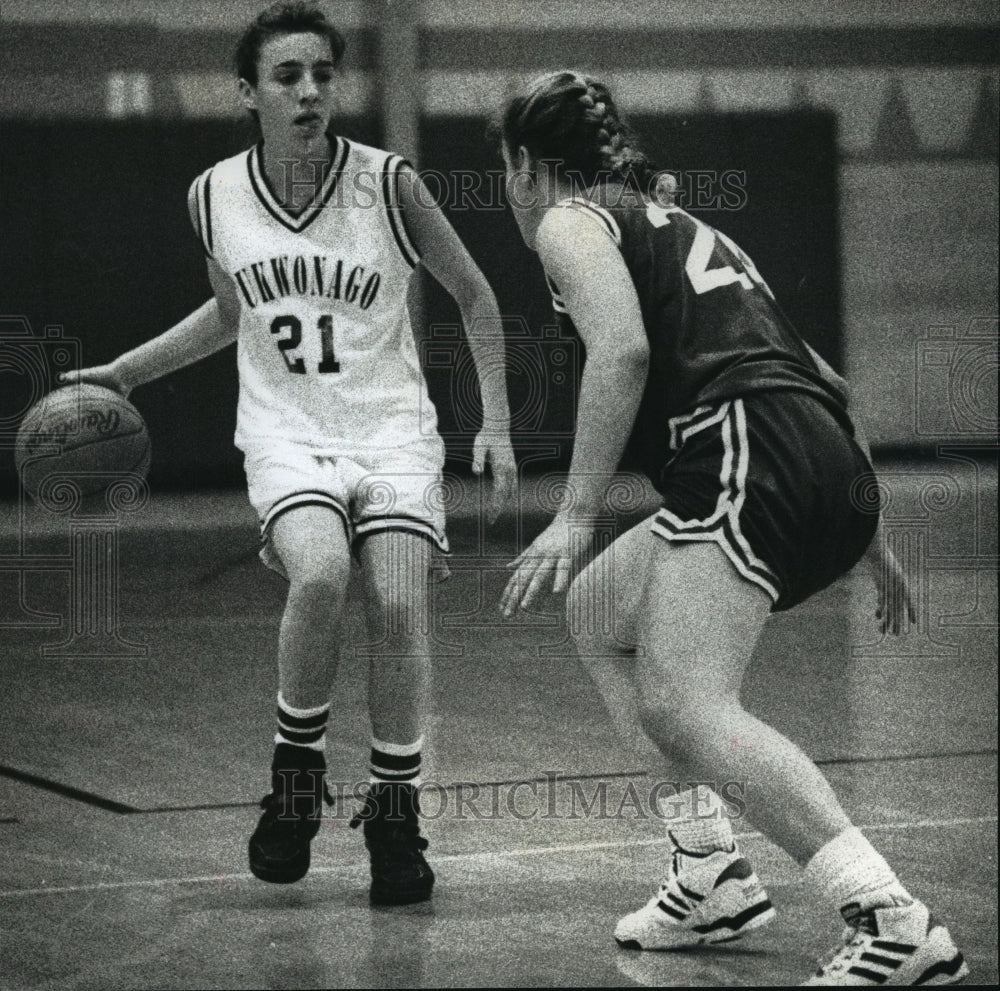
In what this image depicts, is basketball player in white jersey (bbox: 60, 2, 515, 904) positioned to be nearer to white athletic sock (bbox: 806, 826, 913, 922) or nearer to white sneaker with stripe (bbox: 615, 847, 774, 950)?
white sneaker with stripe (bbox: 615, 847, 774, 950)

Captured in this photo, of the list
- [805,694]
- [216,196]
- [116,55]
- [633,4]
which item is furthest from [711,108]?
[216,196]

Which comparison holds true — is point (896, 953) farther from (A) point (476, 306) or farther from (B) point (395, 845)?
(A) point (476, 306)

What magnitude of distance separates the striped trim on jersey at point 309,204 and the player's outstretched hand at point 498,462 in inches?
16.0

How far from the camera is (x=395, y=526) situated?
260 centimetres

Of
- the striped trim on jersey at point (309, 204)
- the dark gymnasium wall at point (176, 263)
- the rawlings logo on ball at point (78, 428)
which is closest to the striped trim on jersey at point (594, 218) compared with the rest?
the striped trim on jersey at point (309, 204)

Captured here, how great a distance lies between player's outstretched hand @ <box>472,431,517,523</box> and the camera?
8.70 ft

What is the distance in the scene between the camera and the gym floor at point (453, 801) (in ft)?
7.55

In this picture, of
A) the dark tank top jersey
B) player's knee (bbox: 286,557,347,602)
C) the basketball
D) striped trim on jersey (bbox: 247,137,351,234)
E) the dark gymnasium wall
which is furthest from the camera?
the dark gymnasium wall

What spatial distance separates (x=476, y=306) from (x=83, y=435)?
105cm

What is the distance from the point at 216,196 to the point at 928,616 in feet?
9.99

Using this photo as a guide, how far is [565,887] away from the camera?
259 cm

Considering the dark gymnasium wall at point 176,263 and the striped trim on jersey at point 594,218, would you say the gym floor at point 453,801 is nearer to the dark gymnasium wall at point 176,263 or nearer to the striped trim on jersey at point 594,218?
the striped trim on jersey at point 594,218

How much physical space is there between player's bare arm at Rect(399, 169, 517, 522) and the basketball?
0.84 meters

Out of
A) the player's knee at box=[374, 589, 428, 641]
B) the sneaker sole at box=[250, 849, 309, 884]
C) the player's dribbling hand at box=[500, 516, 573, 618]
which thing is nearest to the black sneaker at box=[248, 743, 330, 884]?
the sneaker sole at box=[250, 849, 309, 884]
